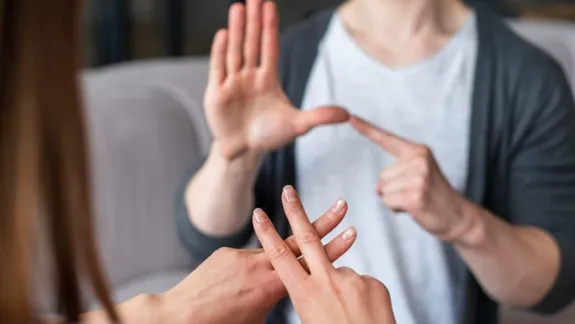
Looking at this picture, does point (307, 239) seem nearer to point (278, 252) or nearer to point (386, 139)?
point (278, 252)

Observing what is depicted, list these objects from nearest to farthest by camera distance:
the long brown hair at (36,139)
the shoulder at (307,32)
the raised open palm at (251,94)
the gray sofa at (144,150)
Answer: the long brown hair at (36,139) < the raised open palm at (251,94) < the shoulder at (307,32) < the gray sofa at (144,150)

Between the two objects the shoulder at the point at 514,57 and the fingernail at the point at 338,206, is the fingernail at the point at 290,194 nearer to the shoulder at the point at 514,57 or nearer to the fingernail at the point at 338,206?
the fingernail at the point at 338,206

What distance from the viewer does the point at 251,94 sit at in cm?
54

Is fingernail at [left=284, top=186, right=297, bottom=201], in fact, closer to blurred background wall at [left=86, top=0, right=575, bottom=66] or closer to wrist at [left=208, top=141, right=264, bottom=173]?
wrist at [left=208, top=141, right=264, bottom=173]

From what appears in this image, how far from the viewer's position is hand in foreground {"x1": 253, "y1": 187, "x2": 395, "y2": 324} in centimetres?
41

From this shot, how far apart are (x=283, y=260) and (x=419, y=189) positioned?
0.15m

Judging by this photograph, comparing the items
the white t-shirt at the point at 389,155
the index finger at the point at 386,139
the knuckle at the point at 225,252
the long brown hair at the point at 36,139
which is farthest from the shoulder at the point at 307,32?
the long brown hair at the point at 36,139

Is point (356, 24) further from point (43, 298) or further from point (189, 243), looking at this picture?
point (43, 298)

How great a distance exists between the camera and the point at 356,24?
0.63 m

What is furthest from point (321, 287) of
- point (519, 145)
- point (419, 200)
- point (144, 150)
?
point (144, 150)

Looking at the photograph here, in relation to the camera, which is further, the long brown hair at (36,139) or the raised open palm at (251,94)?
the raised open palm at (251,94)

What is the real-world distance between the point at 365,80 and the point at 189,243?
179 millimetres

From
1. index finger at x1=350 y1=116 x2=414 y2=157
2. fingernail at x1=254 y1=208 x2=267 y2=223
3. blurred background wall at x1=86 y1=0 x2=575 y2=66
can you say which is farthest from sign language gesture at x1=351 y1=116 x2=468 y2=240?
blurred background wall at x1=86 y1=0 x2=575 y2=66

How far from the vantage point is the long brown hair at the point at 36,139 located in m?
0.28
